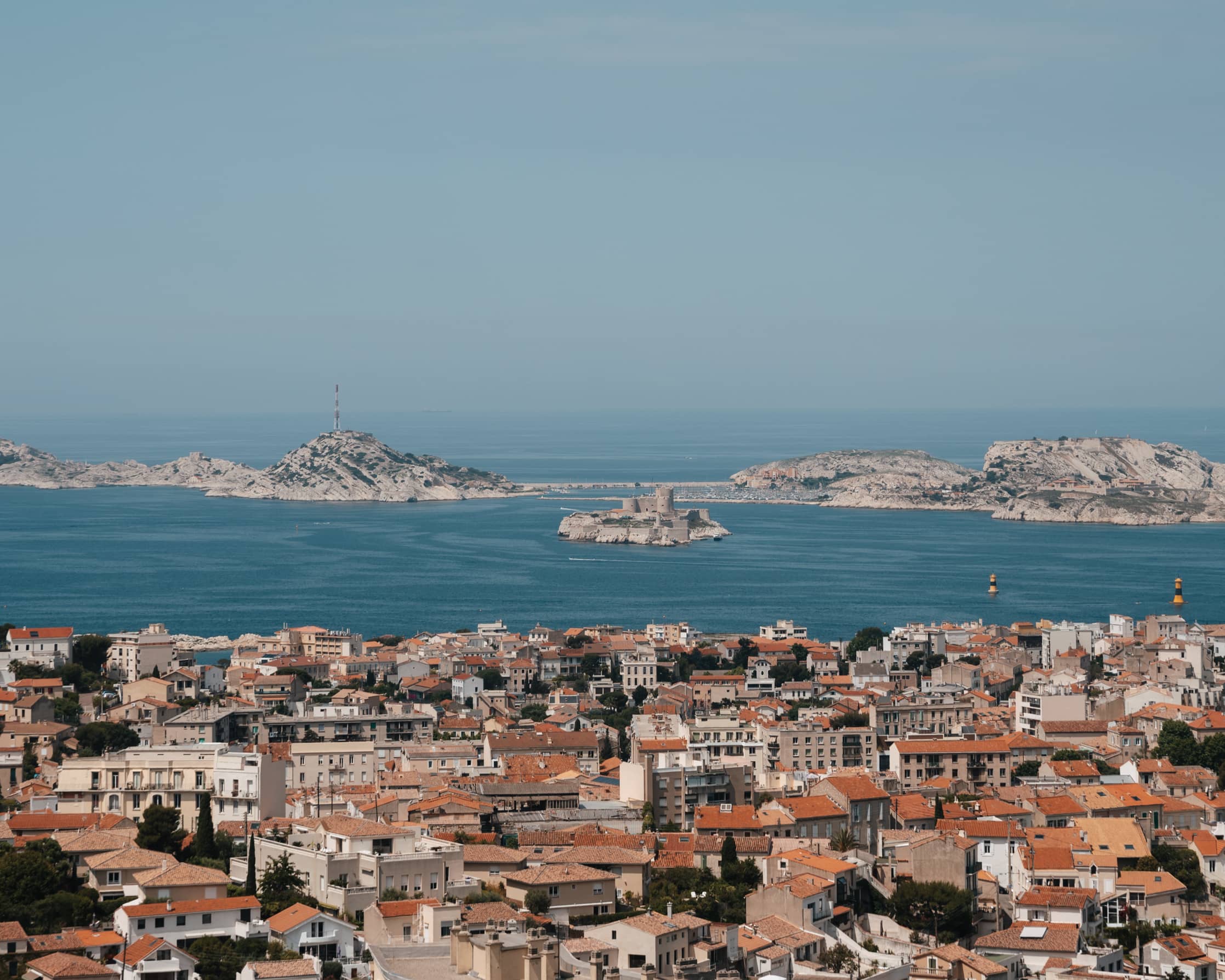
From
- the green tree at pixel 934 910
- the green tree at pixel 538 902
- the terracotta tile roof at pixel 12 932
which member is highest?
the terracotta tile roof at pixel 12 932

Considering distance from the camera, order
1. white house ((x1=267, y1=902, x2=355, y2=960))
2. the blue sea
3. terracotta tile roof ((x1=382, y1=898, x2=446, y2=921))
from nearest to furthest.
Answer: white house ((x1=267, y1=902, x2=355, y2=960)) → terracotta tile roof ((x1=382, y1=898, x2=446, y2=921)) → the blue sea

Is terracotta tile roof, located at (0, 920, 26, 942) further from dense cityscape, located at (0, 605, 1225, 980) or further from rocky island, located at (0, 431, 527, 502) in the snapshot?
rocky island, located at (0, 431, 527, 502)

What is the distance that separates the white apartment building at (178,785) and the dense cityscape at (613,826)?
0.04 m

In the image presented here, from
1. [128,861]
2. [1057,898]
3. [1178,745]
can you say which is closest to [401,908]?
[128,861]

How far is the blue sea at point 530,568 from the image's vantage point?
57875 mm

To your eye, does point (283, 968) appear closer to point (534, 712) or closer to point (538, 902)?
point (538, 902)

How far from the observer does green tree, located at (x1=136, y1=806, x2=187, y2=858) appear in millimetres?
19688

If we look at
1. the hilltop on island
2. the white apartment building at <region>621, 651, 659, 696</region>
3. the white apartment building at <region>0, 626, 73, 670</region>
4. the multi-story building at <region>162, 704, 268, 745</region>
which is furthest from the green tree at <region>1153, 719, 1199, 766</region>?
the hilltop on island

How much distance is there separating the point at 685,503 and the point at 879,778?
90.3m

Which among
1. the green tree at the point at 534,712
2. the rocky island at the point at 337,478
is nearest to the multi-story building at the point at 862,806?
the green tree at the point at 534,712

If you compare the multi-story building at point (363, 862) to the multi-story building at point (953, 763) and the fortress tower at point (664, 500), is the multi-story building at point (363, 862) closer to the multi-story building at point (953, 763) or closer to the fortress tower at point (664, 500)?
the multi-story building at point (953, 763)

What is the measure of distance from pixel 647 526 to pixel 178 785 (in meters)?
74.3

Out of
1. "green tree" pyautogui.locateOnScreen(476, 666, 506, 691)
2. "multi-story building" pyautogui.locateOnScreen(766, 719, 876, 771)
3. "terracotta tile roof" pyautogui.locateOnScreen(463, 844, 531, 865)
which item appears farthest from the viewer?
"green tree" pyautogui.locateOnScreen(476, 666, 506, 691)

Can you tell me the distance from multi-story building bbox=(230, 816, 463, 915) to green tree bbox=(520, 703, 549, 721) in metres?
13.6
